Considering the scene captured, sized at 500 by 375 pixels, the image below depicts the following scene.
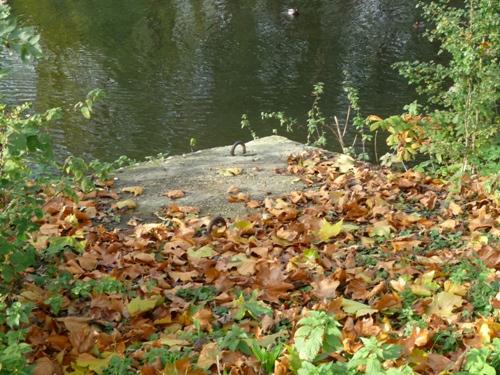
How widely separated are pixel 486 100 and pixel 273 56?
462 inches

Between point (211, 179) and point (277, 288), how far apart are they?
2.69 meters

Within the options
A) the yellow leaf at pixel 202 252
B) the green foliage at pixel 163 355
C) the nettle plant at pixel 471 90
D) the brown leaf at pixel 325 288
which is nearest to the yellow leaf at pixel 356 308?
Answer: the brown leaf at pixel 325 288

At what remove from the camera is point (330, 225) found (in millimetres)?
4965

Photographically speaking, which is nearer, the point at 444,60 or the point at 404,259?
the point at 404,259

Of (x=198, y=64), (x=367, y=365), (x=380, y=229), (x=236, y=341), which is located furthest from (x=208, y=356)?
(x=198, y=64)

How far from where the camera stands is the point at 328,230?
4.90 m

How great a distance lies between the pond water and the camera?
13.5 meters

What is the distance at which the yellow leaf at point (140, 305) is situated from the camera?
3.84 metres

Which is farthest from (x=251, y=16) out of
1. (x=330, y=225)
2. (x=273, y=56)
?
(x=330, y=225)

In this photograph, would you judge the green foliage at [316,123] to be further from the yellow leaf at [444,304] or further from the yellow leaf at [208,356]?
the yellow leaf at [208,356]

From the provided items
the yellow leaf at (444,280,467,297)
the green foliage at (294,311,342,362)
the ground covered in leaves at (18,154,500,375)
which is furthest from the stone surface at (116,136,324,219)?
the green foliage at (294,311,342,362)

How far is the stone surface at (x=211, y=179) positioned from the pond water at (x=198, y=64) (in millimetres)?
4947

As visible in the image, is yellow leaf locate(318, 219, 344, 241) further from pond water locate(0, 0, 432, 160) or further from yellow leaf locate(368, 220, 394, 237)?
pond water locate(0, 0, 432, 160)

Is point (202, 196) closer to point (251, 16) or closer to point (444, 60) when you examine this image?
point (444, 60)
